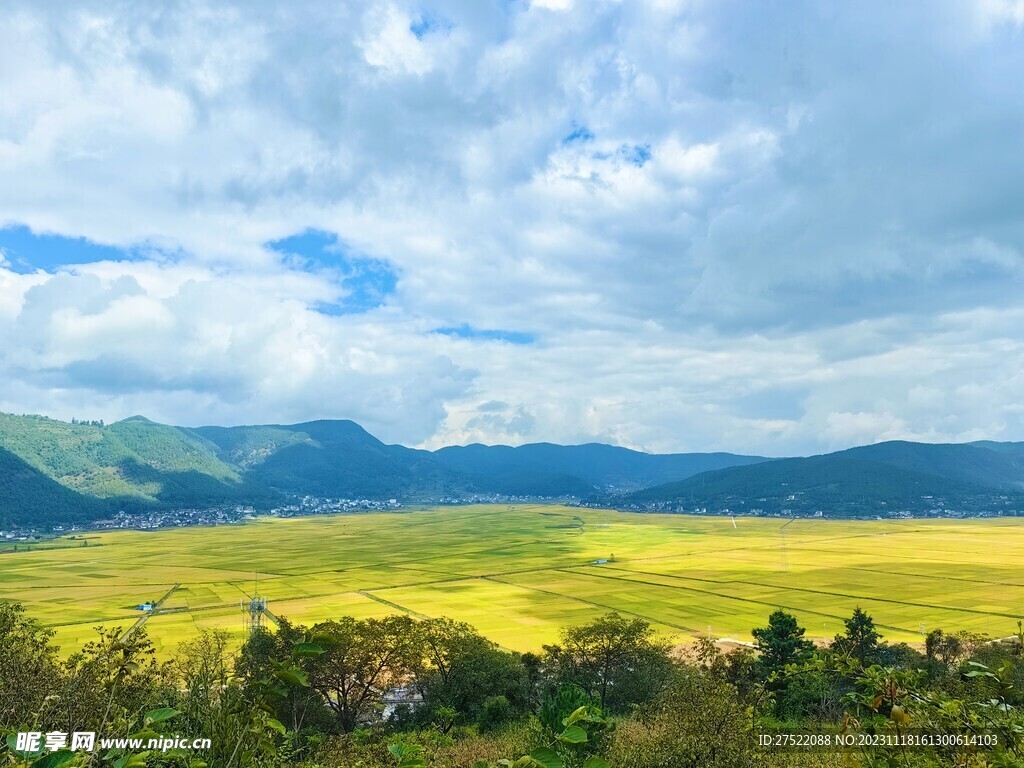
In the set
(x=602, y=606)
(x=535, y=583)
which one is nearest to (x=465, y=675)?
(x=602, y=606)

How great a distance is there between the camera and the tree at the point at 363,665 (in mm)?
47531

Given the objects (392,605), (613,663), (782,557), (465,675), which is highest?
(465,675)

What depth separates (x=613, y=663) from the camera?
178 feet

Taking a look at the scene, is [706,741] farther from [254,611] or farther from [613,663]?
[254,611]

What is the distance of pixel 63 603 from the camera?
96.2m

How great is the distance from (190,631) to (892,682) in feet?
299

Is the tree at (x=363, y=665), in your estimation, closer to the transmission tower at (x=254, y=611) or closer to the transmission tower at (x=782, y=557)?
the transmission tower at (x=254, y=611)

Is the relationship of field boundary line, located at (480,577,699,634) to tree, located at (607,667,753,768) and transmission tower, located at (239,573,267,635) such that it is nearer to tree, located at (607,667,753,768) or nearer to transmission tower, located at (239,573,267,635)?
transmission tower, located at (239,573,267,635)

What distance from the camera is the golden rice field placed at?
83000 mm

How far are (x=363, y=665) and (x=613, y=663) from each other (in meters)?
21.9

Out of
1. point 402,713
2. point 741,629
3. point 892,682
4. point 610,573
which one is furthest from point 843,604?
Result: point 892,682

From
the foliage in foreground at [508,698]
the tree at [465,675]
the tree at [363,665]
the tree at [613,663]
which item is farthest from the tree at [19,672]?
the tree at [613,663]

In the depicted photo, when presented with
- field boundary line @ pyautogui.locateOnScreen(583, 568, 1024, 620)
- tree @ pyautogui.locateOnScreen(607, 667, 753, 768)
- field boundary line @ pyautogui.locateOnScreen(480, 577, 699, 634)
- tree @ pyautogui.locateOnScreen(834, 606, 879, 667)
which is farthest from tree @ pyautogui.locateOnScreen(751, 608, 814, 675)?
field boundary line @ pyautogui.locateOnScreen(583, 568, 1024, 620)

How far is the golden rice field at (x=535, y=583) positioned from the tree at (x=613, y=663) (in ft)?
64.3
